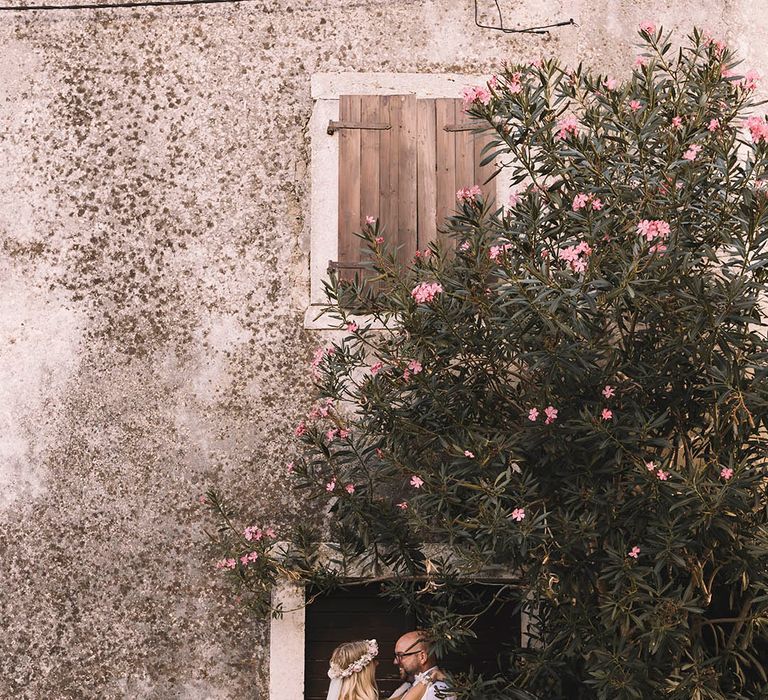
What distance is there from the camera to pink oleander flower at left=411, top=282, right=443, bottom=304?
218 inches

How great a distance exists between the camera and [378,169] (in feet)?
22.7

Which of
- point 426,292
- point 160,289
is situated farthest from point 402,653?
point 160,289

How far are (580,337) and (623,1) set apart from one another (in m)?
2.81

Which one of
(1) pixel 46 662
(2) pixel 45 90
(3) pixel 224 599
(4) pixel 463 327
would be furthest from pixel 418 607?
(2) pixel 45 90

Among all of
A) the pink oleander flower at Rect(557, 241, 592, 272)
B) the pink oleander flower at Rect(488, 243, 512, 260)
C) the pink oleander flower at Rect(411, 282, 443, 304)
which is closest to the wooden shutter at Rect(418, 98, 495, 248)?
the pink oleander flower at Rect(411, 282, 443, 304)

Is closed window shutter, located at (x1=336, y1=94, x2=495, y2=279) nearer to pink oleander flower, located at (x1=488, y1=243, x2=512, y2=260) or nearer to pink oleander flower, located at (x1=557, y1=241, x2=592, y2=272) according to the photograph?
pink oleander flower, located at (x1=488, y1=243, x2=512, y2=260)

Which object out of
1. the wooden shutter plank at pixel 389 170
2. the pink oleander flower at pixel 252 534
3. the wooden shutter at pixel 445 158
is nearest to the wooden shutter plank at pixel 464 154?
the wooden shutter at pixel 445 158

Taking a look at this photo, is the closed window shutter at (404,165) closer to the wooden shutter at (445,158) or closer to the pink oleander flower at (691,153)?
the wooden shutter at (445,158)

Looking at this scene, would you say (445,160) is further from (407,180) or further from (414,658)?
(414,658)

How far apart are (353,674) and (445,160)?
9.95ft

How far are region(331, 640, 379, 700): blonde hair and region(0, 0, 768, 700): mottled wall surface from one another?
→ 737 mm

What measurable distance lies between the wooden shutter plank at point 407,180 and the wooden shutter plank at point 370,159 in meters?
0.13

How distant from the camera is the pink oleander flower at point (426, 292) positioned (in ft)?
18.1

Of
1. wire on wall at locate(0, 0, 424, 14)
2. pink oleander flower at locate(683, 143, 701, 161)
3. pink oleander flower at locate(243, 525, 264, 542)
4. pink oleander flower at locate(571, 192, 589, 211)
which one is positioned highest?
wire on wall at locate(0, 0, 424, 14)
